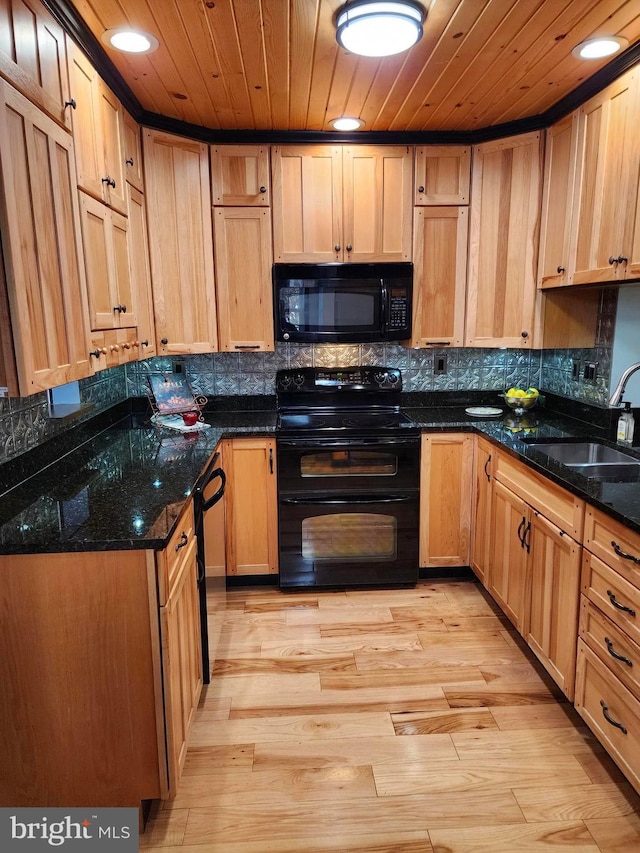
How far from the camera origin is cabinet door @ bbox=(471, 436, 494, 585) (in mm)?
2750

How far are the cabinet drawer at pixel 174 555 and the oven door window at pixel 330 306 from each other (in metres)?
1.42

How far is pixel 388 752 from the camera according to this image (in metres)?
1.87

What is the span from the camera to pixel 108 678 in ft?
4.84

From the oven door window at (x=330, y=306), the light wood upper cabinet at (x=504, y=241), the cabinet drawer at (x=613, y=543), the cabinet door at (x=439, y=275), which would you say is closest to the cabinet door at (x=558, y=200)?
the light wood upper cabinet at (x=504, y=241)

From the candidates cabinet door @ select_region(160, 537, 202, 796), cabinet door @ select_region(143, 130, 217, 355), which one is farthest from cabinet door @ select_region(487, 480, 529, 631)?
cabinet door @ select_region(143, 130, 217, 355)

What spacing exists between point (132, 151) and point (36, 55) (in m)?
1.04

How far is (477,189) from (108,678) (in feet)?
9.24

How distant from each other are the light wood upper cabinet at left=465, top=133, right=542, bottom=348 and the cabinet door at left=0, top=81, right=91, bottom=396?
6.75 feet

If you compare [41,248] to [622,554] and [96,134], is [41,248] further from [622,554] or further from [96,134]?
[622,554]

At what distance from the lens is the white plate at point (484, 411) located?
3069mm

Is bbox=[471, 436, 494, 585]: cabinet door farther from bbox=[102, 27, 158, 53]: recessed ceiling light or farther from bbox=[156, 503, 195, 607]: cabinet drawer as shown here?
bbox=[102, 27, 158, 53]: recessed ceiling light

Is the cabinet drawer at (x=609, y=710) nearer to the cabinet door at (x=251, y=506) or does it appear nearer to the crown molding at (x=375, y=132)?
the cabinet door at (x=251, y=506)

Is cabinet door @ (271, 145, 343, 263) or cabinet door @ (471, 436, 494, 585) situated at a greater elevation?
cabinet door @ (271, 145, 343, 263)

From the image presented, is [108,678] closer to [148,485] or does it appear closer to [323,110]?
[148,485]
